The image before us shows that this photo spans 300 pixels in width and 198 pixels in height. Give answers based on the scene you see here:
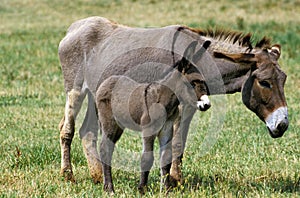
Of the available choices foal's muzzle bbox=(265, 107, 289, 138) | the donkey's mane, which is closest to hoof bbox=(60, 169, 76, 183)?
the donkey's mane

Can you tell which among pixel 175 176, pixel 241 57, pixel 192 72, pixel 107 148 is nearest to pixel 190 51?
pixel 192 72

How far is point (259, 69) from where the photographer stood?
7277mm

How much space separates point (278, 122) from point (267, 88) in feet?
1.40

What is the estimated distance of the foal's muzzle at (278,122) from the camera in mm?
6934

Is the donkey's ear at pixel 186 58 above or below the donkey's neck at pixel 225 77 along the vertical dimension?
above

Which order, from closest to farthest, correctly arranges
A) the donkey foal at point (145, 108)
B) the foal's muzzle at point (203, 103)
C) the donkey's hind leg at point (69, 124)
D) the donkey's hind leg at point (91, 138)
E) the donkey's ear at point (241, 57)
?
the foal's muzzle at point (203, 103), the donkey foal at point (145, 108), the donkey's ear at point (241, 57), the donkey's hind leg at point (91, 138), the donkey's hind leg at point (69, 124)

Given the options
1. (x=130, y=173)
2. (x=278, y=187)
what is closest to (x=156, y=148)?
(x=130, y=173)

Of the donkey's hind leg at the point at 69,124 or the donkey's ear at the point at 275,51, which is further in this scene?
the donkey's hind leg at the point at 69,124

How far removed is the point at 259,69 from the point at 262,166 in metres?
1.71

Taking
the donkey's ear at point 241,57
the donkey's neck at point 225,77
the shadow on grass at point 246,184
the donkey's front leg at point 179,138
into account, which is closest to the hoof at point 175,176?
the donkey's front leg at point 179,138

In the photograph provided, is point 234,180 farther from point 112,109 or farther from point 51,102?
point 51,102

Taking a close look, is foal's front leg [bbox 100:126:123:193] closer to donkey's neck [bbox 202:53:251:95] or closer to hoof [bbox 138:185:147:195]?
hoof [bbox 138:185:147:195]

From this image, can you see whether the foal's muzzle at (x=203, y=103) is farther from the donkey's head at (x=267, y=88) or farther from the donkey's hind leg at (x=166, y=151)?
the donkey's head at (x=267, y=88)

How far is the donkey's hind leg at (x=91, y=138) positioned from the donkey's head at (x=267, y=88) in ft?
6.75
